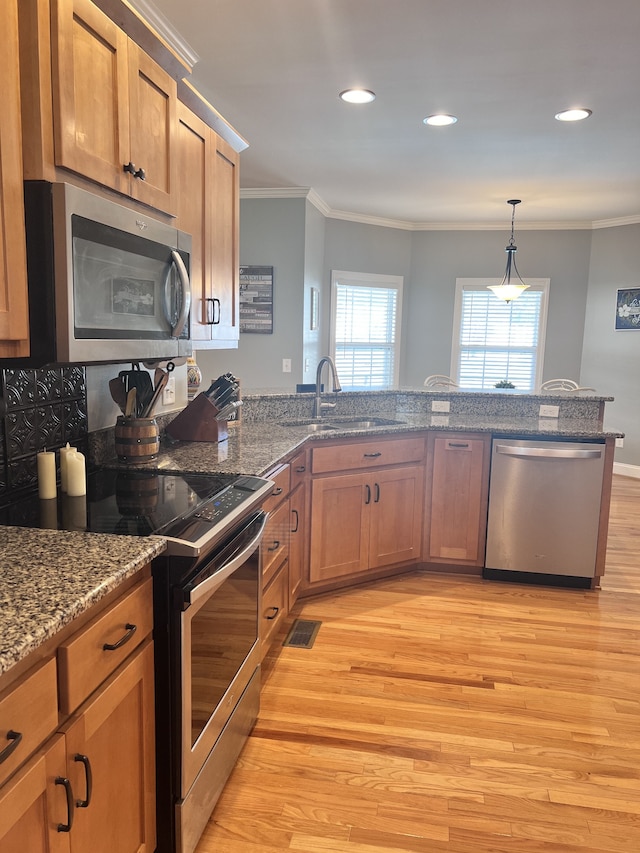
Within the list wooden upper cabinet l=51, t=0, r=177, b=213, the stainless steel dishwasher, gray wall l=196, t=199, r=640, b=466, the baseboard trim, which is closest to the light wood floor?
the stainless steel dishwasher

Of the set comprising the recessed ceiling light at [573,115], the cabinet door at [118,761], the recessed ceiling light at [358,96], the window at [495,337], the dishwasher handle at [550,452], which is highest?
the recessed ceiling light at [573,115]

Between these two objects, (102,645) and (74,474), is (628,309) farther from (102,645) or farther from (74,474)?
(102,645)

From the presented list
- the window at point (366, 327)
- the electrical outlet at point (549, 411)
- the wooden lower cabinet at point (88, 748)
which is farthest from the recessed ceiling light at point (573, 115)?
the wooden lower cabinet at point (88, 748)

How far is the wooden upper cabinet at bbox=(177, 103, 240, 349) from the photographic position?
220cm

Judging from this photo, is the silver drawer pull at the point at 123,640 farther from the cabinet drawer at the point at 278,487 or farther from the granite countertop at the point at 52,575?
the cabinet drawer at the point at 278,487

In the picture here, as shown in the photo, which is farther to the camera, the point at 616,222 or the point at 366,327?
the point at 366,327

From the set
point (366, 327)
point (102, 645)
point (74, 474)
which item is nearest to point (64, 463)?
point (74, 474)

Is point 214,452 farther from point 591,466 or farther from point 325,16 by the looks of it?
point 591,466

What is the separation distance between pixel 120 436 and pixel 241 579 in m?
0.71

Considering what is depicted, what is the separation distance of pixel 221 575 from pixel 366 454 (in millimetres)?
1743

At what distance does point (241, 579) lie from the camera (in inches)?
73.9

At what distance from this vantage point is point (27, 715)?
38.6 inches

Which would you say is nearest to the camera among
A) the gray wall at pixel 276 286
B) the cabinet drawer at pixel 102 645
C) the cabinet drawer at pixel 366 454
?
the cabinet drawer at pixel 102 645

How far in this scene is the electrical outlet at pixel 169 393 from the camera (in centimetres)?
274
